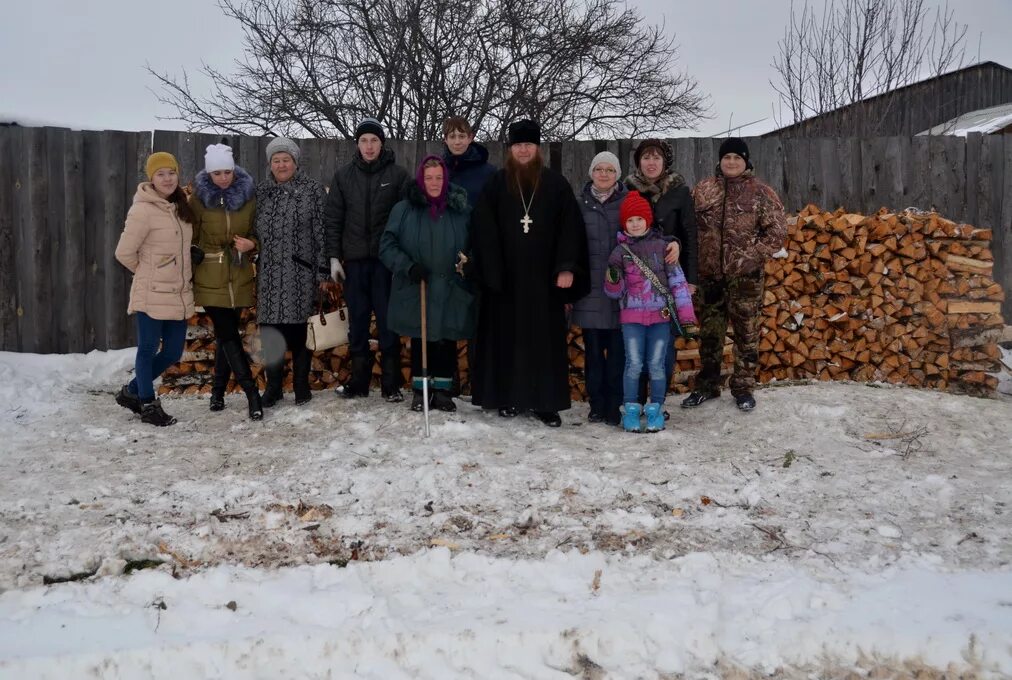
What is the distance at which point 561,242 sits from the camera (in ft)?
17.0

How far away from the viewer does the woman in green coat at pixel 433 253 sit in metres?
5.28

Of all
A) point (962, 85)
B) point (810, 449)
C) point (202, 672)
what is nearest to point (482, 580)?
point (202, 672)

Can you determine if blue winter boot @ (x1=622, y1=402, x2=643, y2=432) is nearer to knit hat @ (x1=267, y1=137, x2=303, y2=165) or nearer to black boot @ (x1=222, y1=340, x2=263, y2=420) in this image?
black boot @ (x1=222, y1=340, x2=263, y2=420)

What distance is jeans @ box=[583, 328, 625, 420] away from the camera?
17.8 feet

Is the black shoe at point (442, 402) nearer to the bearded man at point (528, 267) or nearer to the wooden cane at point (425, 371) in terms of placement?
the wooden cane at point (425, 371)

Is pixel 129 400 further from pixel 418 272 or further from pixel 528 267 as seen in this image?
pixel 528 267

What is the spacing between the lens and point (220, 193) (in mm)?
5359

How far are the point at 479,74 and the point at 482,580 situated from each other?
8.78 metres

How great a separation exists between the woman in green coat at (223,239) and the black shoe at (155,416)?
1.79 ft

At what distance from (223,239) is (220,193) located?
12.1 inches

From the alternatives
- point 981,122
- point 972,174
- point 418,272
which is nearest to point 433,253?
point 418,272

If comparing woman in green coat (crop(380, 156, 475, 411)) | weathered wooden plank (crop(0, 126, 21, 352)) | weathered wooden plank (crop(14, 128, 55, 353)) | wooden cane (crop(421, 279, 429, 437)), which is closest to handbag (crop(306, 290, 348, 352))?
woman in green coat (crop(380, 156, 475, 411))

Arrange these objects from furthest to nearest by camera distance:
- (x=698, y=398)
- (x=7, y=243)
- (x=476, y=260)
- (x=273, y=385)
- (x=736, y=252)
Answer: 1. (x=7, y=243)
2. (x=698, y=398)
3. (x=273, y=385)
4. (x=736, y=252)
5. (x=476, y=260)

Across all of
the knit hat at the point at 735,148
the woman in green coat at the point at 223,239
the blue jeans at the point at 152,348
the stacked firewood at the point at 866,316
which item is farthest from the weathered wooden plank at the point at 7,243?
the knit hat at the point at 735,148
